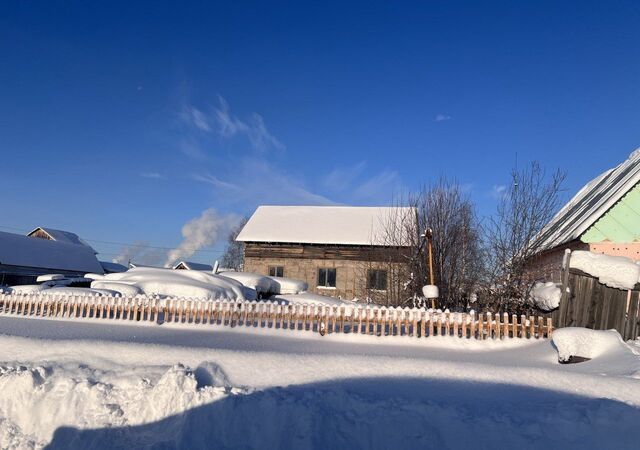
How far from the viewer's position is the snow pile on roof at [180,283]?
16.5m

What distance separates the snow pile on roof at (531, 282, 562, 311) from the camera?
37.7 ft

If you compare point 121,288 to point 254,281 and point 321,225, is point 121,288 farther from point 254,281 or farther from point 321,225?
point 321,225

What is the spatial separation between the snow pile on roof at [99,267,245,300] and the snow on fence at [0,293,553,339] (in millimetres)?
1861

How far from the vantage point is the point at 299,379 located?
730 cm

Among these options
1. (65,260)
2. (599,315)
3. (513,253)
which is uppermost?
(513,253)

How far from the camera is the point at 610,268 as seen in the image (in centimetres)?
1041

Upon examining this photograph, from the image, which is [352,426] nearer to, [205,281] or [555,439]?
[555,439]

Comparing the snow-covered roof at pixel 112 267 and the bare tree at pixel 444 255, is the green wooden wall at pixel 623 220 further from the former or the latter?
the snow-covered roof at pixel 112 267

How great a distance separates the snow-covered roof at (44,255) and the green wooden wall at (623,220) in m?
36.0

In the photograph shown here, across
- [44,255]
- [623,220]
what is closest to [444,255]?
[623,220]

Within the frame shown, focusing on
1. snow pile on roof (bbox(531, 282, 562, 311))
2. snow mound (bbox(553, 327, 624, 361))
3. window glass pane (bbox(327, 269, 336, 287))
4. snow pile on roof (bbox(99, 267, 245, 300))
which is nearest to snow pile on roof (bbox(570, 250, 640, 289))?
snow pile on roof (bbox(531, 282, 562, 311))

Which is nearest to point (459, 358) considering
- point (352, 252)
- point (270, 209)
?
point (352, 252)

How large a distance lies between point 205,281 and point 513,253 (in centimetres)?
1149

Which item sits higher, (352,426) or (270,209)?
(270,209)
